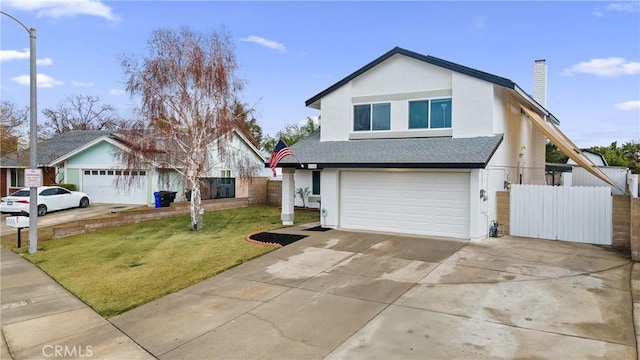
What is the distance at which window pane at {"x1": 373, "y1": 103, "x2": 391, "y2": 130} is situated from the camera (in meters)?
15.5

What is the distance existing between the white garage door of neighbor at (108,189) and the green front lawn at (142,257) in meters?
8.14

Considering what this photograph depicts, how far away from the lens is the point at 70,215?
68.9 feet

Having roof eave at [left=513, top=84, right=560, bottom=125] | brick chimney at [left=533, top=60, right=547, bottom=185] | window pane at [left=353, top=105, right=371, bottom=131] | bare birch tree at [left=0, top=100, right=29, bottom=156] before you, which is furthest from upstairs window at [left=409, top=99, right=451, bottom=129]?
bare birch tree at [left=0, top=100, right=29, bottom=156]

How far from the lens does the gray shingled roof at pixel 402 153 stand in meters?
12.3

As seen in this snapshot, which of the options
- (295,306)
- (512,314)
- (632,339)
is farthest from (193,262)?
(632,339)

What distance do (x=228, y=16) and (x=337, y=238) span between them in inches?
383

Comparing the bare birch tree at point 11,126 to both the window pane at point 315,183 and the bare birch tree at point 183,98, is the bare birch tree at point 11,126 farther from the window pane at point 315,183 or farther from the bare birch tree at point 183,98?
the window pane at point 315,183

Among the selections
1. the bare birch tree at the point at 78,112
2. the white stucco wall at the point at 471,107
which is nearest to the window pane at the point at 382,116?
the white stucco wall at the point at 471,107

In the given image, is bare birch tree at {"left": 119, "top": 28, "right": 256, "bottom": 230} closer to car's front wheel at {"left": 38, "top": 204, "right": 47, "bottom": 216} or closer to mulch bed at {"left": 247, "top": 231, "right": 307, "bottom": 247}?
mulch bed at {"left": 247, "top": 231, "right": 307, "bottom": 247}

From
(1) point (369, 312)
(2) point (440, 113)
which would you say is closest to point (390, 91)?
(2) point (440, 113)

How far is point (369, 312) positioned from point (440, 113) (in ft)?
31.9

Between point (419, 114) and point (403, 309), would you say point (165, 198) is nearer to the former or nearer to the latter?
point (419, 114)

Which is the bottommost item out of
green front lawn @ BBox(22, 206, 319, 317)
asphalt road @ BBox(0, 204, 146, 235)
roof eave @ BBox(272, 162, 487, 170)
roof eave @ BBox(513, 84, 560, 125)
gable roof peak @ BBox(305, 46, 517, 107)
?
green front lawn @ BBox(22, 206, 319, 317)

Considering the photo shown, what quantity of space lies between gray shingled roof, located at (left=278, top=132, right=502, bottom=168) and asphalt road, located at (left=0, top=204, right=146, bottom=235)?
12.0 metres
